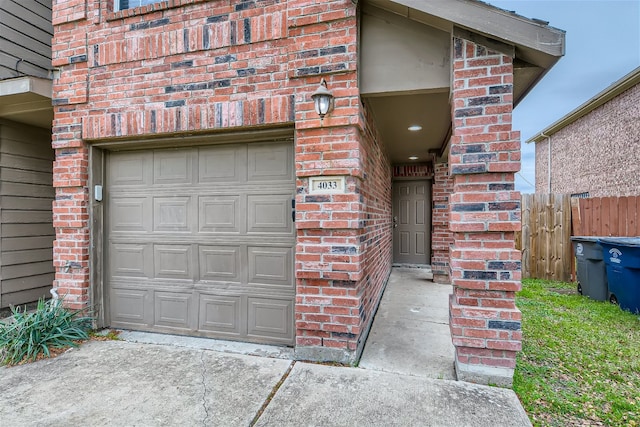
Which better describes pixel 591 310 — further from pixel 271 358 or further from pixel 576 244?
pixel 271 358

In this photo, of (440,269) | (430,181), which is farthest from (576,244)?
(430,181)

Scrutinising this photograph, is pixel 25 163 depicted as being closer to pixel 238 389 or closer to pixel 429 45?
pixel 238 389

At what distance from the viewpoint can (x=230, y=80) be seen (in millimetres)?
2998

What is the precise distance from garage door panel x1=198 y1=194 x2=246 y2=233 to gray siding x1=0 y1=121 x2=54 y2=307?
2653mm

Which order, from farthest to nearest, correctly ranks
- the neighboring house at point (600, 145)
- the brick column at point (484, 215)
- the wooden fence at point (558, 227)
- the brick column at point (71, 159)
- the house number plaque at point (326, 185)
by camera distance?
the neighboring house at point (600, 145)
the wooden fence at point (558, 227)
the brick column at point (71, 159)
the house number plaque at point (326, 185)
the brick column at point (484, 215)

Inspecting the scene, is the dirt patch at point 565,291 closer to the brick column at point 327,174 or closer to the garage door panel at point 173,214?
the brick column at point 327,174

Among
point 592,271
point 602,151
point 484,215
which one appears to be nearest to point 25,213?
point 484,215

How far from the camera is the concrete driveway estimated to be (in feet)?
6.56

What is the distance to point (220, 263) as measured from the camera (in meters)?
3.28

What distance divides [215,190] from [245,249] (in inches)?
27.3

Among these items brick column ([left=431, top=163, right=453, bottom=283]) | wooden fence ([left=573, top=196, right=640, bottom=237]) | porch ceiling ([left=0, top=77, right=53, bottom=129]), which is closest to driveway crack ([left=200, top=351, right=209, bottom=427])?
porch ceiling ([left=0, top=77, right=53, bottom=129])

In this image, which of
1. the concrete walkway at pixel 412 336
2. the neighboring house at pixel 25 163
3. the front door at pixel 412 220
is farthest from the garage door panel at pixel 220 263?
the front door at pixel 412 220

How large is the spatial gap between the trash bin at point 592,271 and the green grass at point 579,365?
1.09 ft

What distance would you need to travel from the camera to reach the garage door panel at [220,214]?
127 inches
